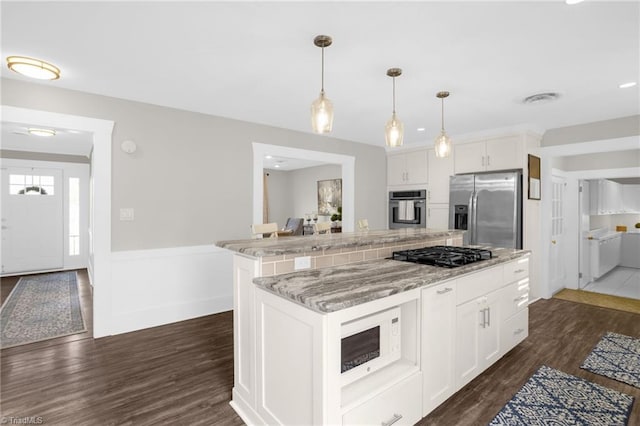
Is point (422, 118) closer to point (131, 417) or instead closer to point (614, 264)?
point (131, 417)

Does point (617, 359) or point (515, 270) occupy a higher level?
point (515, 270)

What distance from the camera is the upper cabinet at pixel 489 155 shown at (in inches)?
165

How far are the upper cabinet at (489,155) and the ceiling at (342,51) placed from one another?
676 millimetres

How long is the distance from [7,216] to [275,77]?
→ 21.2 ft

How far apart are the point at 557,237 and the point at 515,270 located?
118 inches

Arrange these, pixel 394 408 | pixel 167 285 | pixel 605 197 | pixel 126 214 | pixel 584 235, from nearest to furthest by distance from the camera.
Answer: pixel 394 408
pixel 126 214
pixel 167 285
pixel 584 235
pixel 605 197

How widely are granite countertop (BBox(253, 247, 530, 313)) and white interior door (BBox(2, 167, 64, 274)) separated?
6.72 m

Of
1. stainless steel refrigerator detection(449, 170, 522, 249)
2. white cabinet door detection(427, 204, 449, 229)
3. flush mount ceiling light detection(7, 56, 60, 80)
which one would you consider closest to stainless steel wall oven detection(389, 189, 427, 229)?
white cabinet door detection(427, 204, 449, 229)

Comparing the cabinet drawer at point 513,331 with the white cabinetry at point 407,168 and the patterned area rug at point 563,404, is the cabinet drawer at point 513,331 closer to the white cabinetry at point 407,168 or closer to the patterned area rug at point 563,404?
the patterned area rug at point 563,404

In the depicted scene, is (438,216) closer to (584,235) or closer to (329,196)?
(584,235)

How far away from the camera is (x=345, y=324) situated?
146 cm

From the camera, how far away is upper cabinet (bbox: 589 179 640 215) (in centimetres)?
573

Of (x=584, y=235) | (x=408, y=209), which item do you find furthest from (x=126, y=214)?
(x=584, y=235)

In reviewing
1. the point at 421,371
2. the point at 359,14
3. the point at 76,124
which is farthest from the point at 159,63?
the point at 421,371
